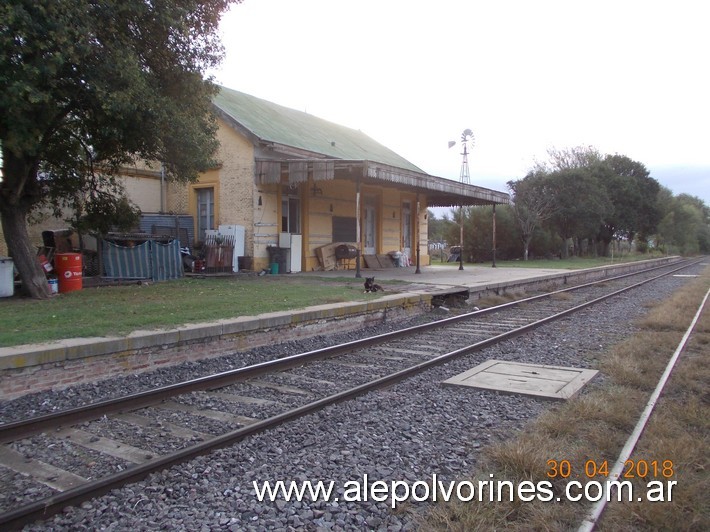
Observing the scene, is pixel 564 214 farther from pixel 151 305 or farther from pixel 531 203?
pixel 151 305

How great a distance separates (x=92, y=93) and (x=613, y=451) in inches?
356

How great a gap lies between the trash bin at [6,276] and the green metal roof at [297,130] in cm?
827

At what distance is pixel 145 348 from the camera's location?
258 inches

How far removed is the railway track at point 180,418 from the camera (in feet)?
11.8

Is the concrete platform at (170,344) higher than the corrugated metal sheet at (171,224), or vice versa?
the corrugated metal sheet at (171,224)

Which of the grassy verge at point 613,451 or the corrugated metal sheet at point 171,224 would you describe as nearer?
the grassy verge at point 613,451

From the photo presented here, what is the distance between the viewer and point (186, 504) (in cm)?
325

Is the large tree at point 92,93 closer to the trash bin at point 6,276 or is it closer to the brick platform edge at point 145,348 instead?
the trash bin at point 6,276

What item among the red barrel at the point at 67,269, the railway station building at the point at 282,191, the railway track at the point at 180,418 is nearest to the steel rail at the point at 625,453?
the railway track at the point at 180,418

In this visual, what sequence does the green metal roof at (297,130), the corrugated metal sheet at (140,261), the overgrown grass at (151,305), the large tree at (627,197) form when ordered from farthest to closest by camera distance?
the large tree at (627,197)
the green metal roof at (297,130)
the corrugated metal sheet at (140,261)
the overgrown grass at (151,305)

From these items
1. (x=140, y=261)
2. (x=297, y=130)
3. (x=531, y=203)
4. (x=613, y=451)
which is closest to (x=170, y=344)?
(x=613, y=451)

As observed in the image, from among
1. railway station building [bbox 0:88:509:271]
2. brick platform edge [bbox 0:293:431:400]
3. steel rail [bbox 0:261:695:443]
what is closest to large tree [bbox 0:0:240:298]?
brick platform edge [bbox 0:293:431:400]

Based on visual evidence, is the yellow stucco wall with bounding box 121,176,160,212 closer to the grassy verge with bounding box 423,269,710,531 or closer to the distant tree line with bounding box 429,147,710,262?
the grassy verge with bounding box 423,269,710,531

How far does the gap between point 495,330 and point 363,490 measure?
21.8 ft
